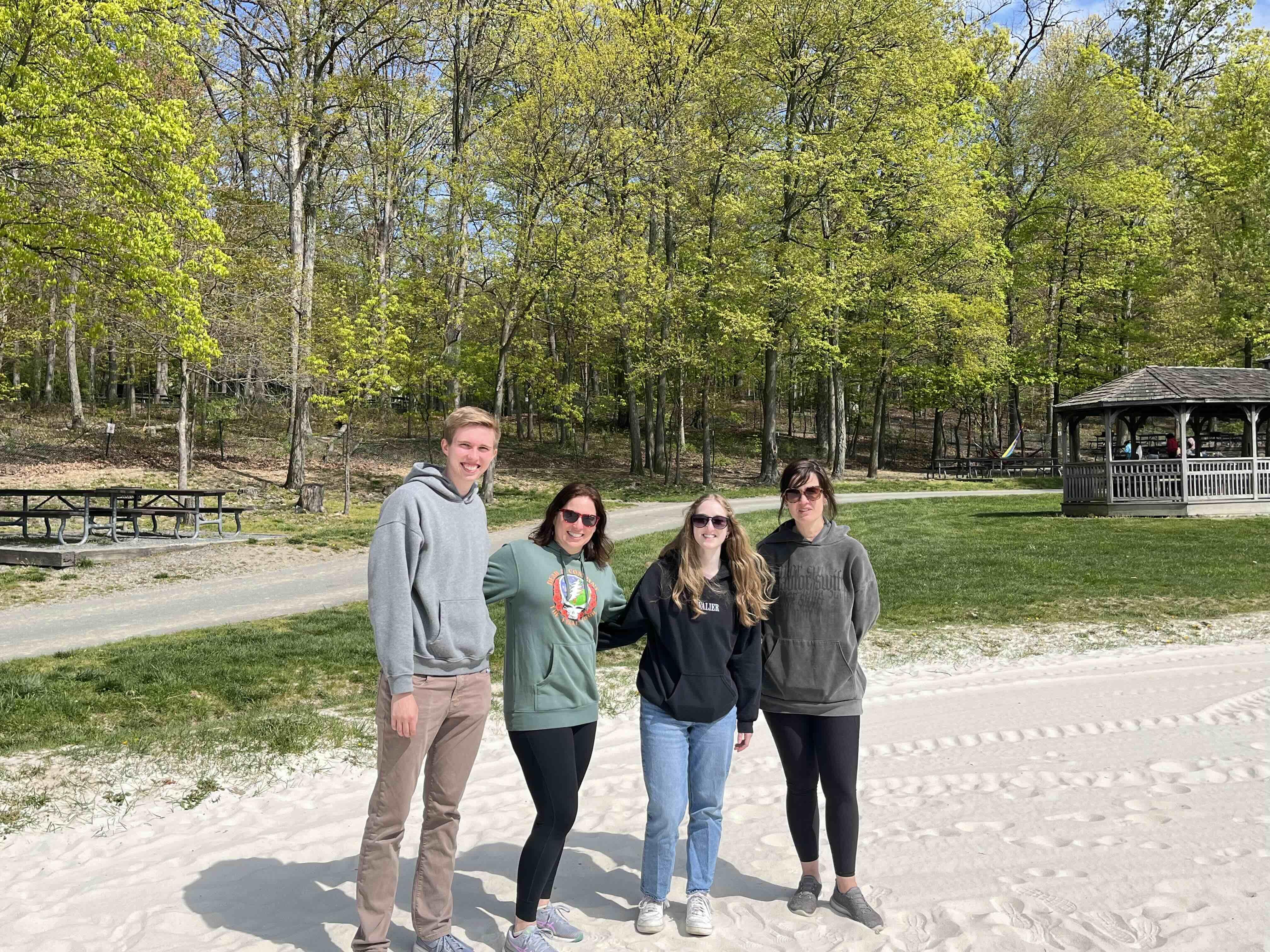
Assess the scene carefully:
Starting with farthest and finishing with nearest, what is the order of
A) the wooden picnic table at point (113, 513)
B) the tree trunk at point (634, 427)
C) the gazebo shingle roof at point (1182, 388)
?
the tree trunk at point (634, 427) < the gazebo shingle roof at point (1182, 388) < the wooden picnic table at point (113, 513)

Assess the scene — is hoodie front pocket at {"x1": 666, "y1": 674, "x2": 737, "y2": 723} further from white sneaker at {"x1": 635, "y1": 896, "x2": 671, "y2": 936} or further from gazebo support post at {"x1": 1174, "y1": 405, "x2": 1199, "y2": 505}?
gazebo support post at {"x1": 1174, "y1": 405, "x2": 1199, "y2": 505}

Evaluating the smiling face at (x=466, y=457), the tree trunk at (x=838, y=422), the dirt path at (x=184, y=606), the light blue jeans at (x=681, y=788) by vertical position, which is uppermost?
the tree trunk at (x=838, y=422)

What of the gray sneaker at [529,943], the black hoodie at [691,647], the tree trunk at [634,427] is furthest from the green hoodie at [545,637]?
the tree trunk at [634,427]

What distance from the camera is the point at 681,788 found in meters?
3.94

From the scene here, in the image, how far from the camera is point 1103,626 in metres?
10.9

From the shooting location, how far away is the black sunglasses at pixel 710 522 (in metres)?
3.87

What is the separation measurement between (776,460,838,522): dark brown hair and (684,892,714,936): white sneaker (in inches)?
64.9

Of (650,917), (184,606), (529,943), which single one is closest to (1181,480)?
(184,606)

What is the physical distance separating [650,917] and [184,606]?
31.8ft

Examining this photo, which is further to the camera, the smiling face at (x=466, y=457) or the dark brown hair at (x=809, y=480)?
the dark brown hair at (x=809, y=480)

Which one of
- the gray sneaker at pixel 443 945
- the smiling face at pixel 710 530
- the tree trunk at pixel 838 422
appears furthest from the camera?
the tree trunk at pixel 838 422

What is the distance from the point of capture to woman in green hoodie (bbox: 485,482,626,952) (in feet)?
12.0

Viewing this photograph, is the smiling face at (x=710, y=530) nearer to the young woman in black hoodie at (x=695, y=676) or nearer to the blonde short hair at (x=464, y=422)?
the young woman in black hoodie at (x=695, y=676)

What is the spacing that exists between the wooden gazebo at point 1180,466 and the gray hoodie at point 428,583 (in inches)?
909
